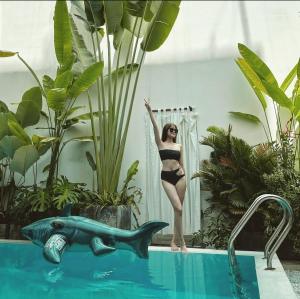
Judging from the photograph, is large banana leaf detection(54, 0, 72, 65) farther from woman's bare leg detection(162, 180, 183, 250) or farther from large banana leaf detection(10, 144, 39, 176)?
woman's bare leg detection(162, 180, 183, 250)

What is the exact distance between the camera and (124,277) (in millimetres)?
2523

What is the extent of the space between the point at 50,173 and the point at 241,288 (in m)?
3.95

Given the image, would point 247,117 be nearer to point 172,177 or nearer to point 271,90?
point 271,90

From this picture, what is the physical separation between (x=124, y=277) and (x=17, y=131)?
126 inches

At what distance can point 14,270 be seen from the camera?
9.12 ft

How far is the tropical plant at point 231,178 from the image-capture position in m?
4.56

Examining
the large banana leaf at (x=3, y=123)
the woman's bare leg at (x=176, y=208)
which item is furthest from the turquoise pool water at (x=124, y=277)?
the large banana leaf at (x=3, y=123)

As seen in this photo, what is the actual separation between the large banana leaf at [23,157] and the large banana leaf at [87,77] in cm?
102

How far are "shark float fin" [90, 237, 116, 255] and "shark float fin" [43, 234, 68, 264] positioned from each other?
8.0 inches

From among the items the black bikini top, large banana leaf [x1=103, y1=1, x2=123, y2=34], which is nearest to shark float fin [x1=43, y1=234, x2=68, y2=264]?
the black bikini top

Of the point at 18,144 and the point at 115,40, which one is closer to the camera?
the point at 18,144

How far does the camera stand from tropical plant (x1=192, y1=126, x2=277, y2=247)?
15.0 ft

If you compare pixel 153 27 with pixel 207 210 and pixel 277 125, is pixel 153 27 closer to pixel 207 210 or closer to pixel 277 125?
pixel 277 125

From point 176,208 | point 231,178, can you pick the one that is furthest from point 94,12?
point 231,178
